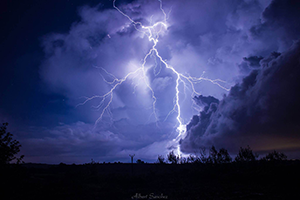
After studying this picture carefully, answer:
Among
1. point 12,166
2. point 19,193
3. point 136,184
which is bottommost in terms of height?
point 136,184

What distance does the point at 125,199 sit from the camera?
36.1ft

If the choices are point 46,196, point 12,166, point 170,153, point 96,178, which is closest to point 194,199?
point 46,196

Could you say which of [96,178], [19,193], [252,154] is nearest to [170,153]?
[252,154]

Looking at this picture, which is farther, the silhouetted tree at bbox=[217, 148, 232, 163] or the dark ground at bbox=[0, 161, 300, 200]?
the silhouetted tree at bbox=[217, 148, 232, 163]

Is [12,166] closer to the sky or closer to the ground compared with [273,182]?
closer to the sky

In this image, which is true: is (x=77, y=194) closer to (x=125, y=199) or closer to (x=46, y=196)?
(x=46, y=196)

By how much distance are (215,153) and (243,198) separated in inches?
875

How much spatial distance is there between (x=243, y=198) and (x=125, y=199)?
810 centimetres

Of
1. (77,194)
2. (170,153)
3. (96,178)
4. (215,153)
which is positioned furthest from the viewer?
(170,153)

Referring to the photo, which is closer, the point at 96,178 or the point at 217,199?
the point at 217,199

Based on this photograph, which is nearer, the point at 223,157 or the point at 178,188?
the point at 178,188

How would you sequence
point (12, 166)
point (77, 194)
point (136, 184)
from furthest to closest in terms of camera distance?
point (136, 184) < point (77, 194) < point (12, 166)

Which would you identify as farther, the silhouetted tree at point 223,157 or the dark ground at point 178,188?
the silhouetted tree at point 223,157

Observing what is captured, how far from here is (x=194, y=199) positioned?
31.9 ft
